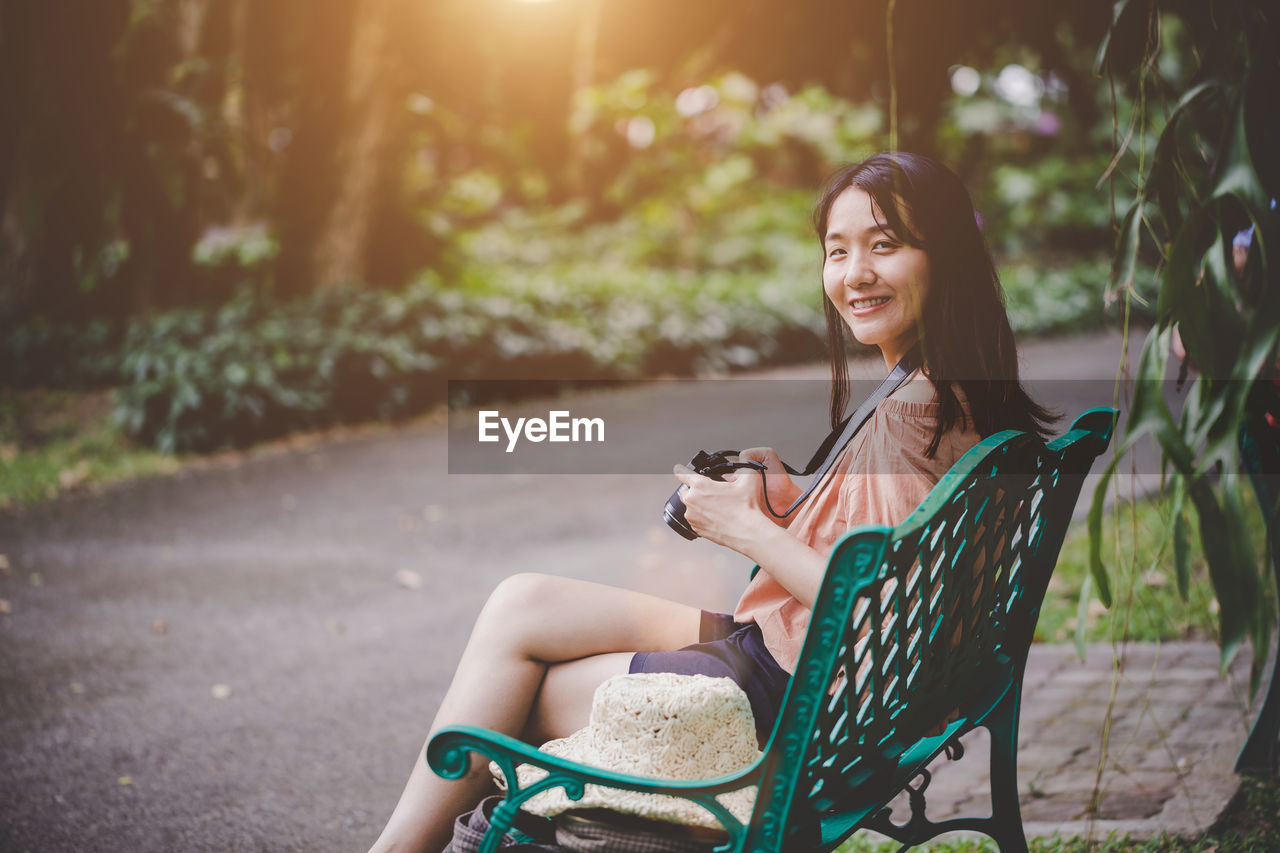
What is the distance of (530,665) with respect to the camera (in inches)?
77.0

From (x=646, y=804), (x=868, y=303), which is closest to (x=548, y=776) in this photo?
(x=646, y=804)

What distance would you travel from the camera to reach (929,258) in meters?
1.88

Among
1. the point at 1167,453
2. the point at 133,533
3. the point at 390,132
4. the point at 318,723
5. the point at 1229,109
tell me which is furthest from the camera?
the point at 390,132

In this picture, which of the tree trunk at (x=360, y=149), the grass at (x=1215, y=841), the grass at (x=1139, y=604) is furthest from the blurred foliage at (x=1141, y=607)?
the tree trunk at (x=360, y=149)

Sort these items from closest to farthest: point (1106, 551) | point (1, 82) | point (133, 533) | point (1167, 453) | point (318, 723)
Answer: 1. point (1167, 453)
2. point (318, 723)
3. point (1106, 551)
4. point (133, 533)
5. point (1, 82)

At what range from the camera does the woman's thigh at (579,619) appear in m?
1.96

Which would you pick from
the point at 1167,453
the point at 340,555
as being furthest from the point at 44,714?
the point at 1167,453

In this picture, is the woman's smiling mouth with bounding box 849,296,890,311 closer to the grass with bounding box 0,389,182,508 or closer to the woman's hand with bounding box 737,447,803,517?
the woman's hand with bounding box 737,447,803,517

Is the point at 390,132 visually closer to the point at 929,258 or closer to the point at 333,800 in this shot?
the point at 333,800

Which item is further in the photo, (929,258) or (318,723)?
(318,723)

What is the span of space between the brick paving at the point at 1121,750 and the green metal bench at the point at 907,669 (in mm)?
678

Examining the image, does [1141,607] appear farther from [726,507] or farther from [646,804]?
[646,804]

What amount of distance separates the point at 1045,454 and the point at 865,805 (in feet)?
2.23

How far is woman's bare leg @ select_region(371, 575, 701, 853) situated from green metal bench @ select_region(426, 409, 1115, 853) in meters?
0.32
